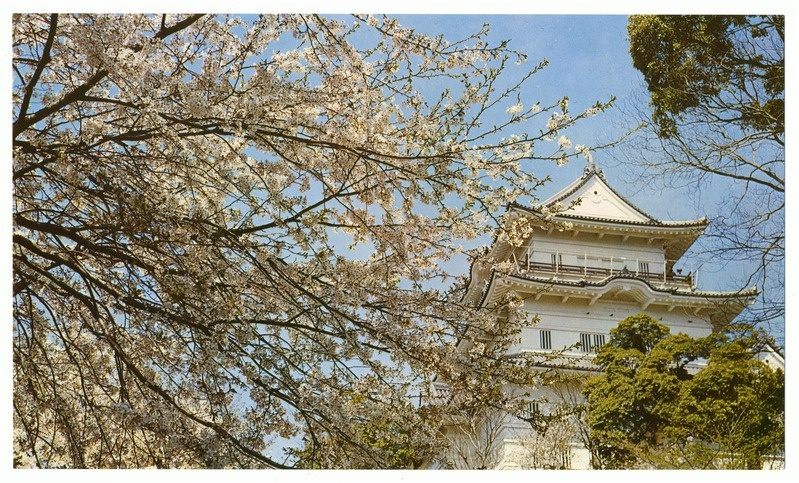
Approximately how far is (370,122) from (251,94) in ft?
2.22

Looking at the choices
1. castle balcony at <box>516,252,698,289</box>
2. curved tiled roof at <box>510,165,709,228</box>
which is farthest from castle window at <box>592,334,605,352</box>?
curved tiled roof at <box>510,165,709,228</box>

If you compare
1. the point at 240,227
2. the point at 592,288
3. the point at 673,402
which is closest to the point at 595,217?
the point at 592,288

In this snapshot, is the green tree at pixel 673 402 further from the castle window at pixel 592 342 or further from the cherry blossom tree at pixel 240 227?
the cherry blossom tree at pixel 240 227

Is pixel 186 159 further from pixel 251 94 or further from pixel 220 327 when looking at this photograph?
pixel 220 327

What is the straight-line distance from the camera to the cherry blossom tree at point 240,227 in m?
2.77

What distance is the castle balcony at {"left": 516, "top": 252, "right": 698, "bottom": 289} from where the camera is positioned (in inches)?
253

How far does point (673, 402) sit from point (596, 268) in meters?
1.59

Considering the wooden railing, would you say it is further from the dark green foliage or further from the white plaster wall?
the dark green foliage

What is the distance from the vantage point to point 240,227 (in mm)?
2822

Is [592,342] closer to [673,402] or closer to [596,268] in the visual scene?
[673,402]

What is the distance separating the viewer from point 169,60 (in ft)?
10.2

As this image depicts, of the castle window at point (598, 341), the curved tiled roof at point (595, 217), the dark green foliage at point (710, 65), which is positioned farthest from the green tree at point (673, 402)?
the dark green foliage at point (710, 65)

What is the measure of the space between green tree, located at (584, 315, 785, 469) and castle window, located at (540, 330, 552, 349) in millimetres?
450

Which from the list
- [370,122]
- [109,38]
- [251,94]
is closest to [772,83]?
[370,122]
